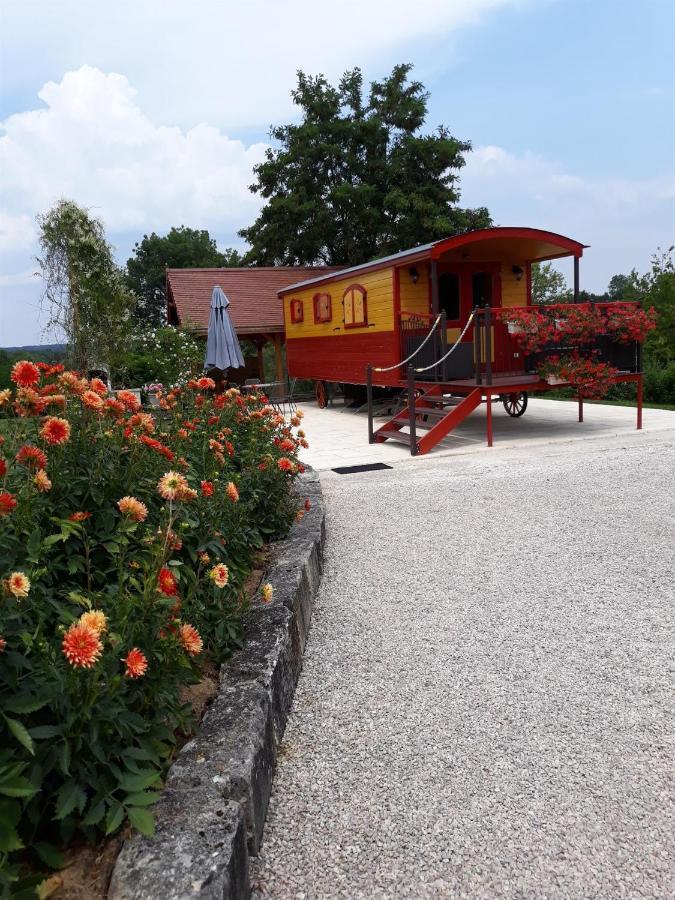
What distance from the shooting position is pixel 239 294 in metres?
20.9

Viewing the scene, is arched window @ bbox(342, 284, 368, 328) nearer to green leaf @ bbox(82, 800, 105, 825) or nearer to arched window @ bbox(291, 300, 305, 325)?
arched window @ bbox(291, 300, 305, 325)

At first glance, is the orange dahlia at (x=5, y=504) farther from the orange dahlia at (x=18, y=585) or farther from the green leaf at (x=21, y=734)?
the green leaf at (x=21, y=734)

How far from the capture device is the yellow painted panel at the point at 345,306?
1244cm

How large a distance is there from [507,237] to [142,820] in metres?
10.8

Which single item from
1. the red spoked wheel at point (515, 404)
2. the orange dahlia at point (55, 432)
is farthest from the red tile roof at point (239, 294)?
the orange dahlia at point (55, 432)

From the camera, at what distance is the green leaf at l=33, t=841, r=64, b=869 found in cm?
156

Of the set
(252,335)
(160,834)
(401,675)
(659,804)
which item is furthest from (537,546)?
(252,335)

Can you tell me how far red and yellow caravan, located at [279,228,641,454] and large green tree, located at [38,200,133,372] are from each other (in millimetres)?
5564

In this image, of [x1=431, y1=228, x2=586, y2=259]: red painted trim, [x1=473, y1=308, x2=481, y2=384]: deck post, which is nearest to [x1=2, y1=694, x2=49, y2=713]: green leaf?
[x1=473, y1=308, x2=481, y2=384]: deck post

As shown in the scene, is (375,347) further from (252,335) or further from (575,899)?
(575,899)

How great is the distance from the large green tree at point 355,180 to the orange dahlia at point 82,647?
26.7m

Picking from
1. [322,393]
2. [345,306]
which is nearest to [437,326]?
[345,306]

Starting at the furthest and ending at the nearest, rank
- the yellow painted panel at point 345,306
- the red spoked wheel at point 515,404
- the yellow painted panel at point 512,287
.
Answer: the yellow painted panel at point 512,287 < the red spoked wheel at point 515,404 < the yellow painted panel at point 345,306

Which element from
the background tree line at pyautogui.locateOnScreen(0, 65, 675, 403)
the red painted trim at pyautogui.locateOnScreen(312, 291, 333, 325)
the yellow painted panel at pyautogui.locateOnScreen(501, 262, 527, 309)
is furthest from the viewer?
the background tree line at pyautogui.locateOnScreen(0, 65, 675, 403)
